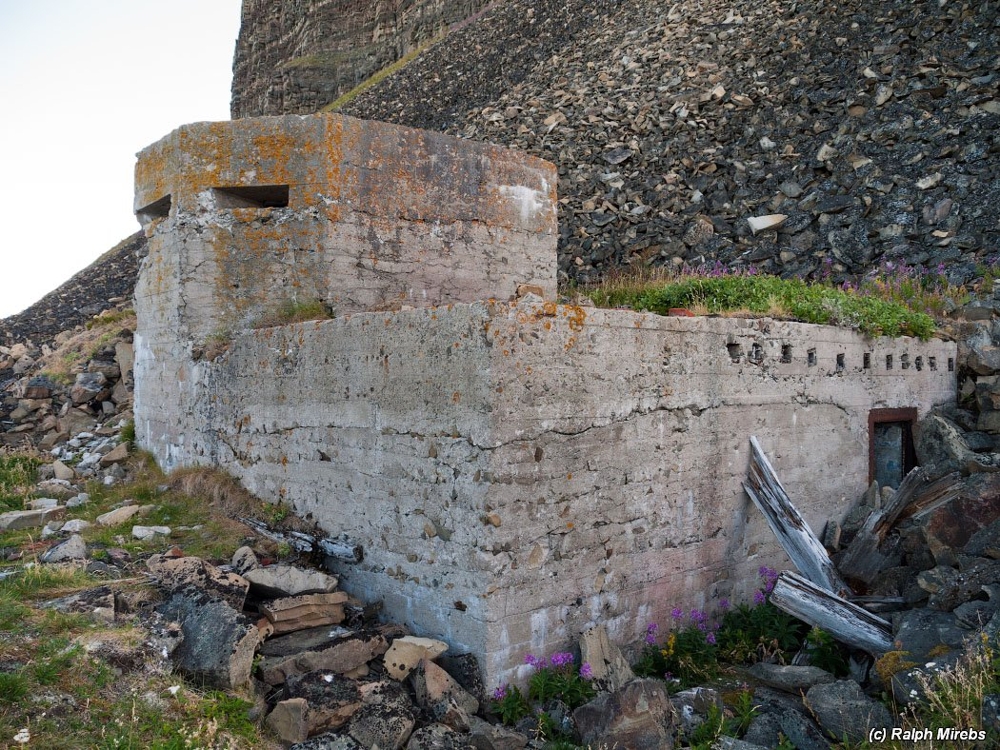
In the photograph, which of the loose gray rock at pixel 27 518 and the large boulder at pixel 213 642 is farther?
the loose gray rock at pixel 27 518

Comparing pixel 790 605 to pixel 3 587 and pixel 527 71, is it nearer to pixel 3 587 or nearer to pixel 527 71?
pixel 3 587

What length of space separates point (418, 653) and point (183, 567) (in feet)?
5.20

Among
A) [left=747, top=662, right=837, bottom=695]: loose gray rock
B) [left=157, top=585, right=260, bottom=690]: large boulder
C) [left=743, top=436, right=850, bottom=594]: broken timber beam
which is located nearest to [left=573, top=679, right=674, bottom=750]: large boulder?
[left=747, top=662, right=837, bottom=695]: loose gray rock

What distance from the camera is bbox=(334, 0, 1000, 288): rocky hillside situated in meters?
11.3

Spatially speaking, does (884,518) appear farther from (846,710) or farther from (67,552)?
(67,552)

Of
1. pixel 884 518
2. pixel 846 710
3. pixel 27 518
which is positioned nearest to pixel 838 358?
pixel 884 518

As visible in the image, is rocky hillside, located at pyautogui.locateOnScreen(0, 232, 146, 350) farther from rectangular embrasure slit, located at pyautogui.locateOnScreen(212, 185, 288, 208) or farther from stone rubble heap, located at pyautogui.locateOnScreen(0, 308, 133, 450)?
rectangular embrasure slit, located at pyautogui.locateOnScreen(212, 185, 288, 208)

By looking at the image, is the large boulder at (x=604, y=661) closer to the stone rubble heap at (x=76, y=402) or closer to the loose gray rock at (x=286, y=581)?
the loose gray rock at (x=286, y=581)

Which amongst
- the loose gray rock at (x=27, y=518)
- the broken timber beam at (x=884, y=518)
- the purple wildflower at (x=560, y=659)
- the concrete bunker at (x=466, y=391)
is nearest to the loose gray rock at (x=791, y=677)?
the concrete bunker at (x=466, y=391)

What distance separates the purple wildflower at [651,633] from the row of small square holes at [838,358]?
6.48ft

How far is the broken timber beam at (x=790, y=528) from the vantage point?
18.2 ft

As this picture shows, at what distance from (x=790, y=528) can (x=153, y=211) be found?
243 inches

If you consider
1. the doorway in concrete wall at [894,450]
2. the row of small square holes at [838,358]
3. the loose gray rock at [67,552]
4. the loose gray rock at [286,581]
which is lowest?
the loose gray rock at [286,581]

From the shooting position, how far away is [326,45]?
113ft
